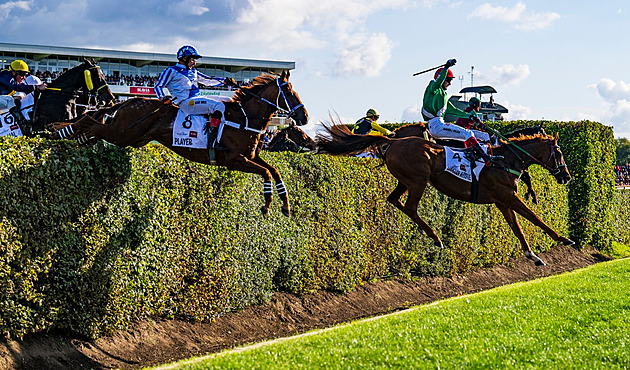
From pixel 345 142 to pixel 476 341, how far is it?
5.48 meters

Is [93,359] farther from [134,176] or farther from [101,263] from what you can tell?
[134,176]

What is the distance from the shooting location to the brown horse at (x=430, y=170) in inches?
463

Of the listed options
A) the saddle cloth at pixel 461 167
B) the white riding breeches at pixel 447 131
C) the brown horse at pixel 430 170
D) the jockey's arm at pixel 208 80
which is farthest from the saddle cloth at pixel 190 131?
the white riding breeches at pixel 447 131

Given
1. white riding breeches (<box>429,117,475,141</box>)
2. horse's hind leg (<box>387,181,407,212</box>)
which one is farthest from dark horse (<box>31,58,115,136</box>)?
white riding breeches (<box>429,117,475,141</box>)

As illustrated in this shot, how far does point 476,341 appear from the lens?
24.1 ft

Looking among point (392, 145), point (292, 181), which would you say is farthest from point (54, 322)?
point (392, 145)

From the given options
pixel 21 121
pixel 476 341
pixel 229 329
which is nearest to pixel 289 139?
pixel 21 121

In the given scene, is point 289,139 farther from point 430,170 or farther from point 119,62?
point 119,62

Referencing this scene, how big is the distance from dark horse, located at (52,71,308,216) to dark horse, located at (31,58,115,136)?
2380mm

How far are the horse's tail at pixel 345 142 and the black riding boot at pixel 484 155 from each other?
151 centimetres

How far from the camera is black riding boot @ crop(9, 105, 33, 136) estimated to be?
11883 mm

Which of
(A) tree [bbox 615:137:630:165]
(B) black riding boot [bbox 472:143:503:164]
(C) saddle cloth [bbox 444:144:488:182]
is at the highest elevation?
(A) tree [bbox 615:137:630:165]

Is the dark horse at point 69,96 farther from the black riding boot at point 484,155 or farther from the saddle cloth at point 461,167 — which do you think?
the black riding boot at point 484,155

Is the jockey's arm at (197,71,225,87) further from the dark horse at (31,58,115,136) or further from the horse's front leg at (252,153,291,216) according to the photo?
the dark horse at (31,58,115,136)
